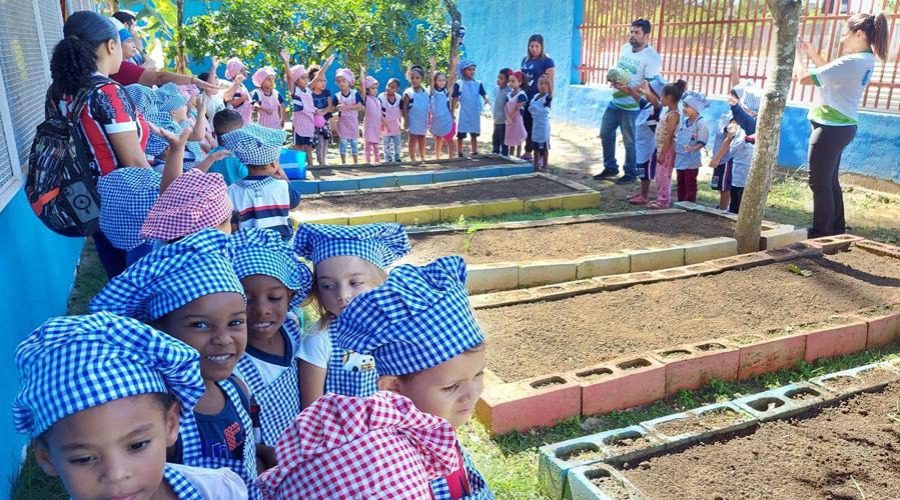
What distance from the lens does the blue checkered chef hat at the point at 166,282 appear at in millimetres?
1730

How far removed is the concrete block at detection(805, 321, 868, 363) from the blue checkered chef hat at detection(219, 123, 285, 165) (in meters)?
3.32

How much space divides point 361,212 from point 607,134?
13.5 feet

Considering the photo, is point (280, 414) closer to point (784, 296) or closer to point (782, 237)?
point (784, 296)

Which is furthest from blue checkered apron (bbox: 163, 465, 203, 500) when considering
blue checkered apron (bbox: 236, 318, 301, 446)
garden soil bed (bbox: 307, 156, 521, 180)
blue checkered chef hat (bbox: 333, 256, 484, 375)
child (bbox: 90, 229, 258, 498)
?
garden soil bed (bbox: 307, 156, 521, 180)

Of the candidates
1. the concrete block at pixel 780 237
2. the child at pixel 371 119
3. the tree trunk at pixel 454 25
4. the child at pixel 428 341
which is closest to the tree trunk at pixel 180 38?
the child at pixel 371 119

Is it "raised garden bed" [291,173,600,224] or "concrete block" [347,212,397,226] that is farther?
"raised garden bed" [291,173,600,224]

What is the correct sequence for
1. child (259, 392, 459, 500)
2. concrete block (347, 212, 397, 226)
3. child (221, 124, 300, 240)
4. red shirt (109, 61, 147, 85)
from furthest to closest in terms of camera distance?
concrete block (347, 212, 397, 226) < red shirt (109, 61, 147, 85) < child (221, 124, 300, 240) < child (259, 392, 459, 500)

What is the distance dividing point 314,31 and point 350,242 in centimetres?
1181

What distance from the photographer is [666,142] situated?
7.43 metres

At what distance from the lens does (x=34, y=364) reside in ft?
4.20

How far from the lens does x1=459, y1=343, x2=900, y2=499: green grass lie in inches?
117

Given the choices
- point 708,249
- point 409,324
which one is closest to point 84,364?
point 409,324

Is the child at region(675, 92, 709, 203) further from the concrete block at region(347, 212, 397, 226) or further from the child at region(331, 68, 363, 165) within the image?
the child at region(331, 68, 363, 165)

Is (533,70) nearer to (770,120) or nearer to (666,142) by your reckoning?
(666,142)
